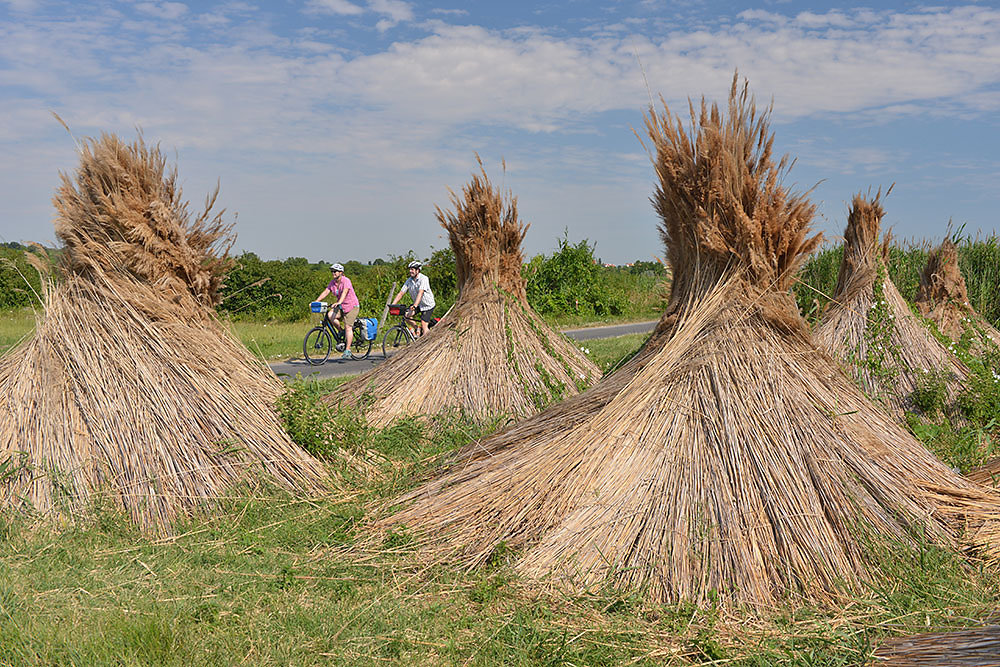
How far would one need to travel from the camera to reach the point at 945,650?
8.59 feet

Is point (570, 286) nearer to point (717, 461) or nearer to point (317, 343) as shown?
point (317, 343)

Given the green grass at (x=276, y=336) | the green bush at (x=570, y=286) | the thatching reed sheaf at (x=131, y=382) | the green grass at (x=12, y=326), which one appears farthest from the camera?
the green bush at (x=570, y=286)

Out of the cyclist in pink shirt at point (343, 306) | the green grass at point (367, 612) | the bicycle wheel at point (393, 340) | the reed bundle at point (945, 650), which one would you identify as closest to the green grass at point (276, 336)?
the cyclist in pink shirt at point (343, 306)

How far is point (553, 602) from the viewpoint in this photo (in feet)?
11.7

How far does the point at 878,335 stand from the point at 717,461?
15.3 feet

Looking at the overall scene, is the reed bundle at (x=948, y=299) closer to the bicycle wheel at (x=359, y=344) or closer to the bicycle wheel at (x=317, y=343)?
the bicycle wheel at (x=359, y=344)

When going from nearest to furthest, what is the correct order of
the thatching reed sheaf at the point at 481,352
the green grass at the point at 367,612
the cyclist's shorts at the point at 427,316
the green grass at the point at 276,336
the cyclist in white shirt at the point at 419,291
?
the green grass at the point at 367,612 → the thatching reed sheaf at the point at 481,352 → the cyclist in white shirt at the point at 419,291 → the cyclist's shorts at the point at 427,316 → the green grass at the point at 276,336

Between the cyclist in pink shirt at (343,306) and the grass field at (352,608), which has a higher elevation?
the cyclist in pink shirt at (343,306)

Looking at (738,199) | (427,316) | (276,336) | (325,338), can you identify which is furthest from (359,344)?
(738,199)

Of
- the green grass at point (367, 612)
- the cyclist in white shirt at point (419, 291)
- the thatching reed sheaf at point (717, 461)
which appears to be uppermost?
the cyclist in white shirt at point (419, 291)

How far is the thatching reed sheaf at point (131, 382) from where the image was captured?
4723mm

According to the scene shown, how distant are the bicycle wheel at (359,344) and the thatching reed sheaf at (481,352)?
287 inches

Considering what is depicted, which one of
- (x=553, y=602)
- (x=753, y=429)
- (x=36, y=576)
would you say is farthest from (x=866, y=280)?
(x=36, y=576)

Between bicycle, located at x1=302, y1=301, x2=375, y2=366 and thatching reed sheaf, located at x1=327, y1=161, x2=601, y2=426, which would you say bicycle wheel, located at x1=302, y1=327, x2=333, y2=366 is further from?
thatching reed sheaf, located at x1=327, y1=161, x2=601, y2=426
